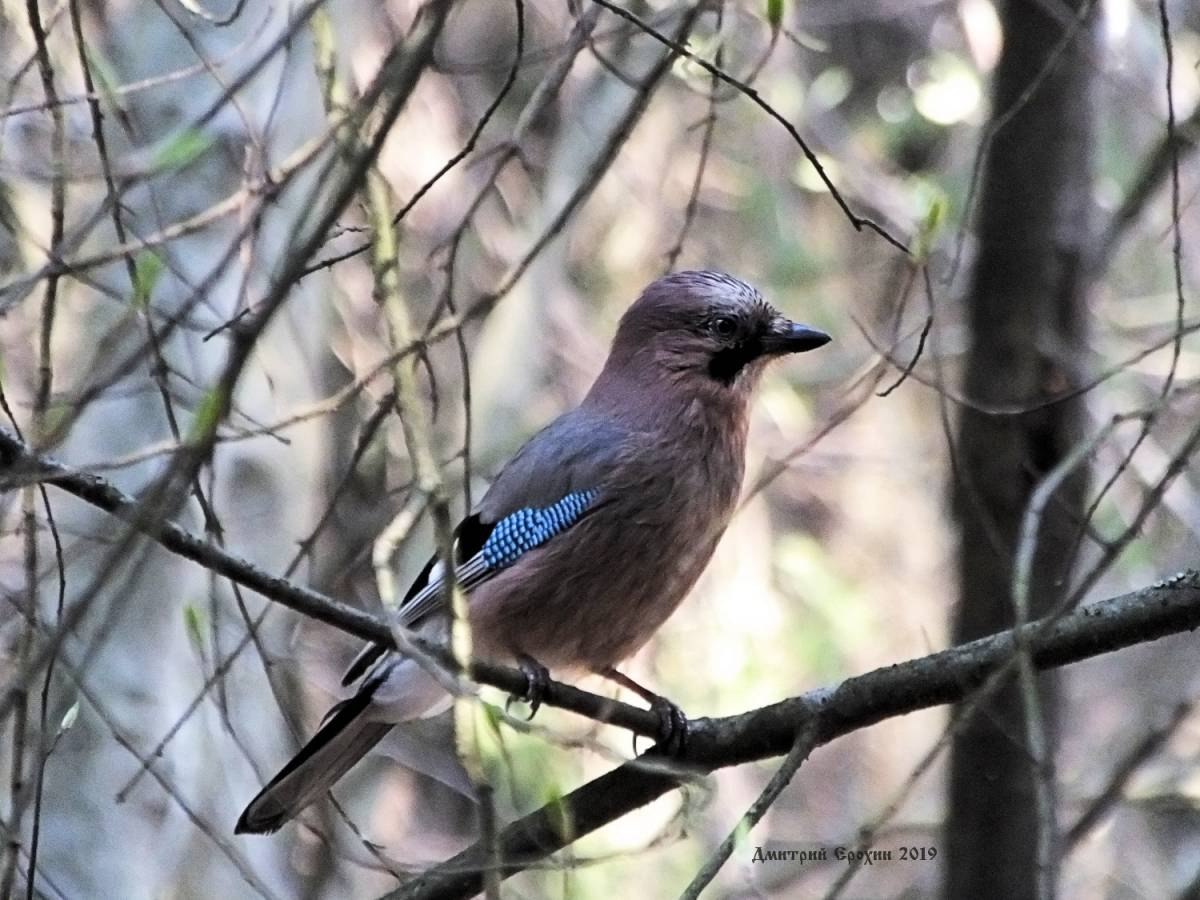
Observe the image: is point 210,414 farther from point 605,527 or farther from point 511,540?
point 511,540

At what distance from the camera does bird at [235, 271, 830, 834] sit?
3.36 metres

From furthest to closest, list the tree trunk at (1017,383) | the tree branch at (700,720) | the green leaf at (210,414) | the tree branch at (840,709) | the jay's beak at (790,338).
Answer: the jay's beak at (790,338)
the tree trunk at (1017,383)
the tree branch at (840,709)
the tree branch at (700,720)
the green leaf at (210,414)

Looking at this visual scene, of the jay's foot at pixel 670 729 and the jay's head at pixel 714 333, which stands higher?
the jay's head at pixel 714 333

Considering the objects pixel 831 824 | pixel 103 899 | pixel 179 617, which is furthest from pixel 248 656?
pixel 831 824

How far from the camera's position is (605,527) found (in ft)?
11.1

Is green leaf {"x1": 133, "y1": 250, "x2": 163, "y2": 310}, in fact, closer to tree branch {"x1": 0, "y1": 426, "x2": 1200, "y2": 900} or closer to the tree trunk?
tree branch {"x1": 0, "y1": 426, "x2": 1200, "y2": 900}

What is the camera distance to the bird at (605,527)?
336 centimetres

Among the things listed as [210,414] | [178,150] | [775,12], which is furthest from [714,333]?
[210,414]

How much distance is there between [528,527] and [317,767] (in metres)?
0.67

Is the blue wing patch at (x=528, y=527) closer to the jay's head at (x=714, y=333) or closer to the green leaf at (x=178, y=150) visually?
the jay's head at (x=714, y=333)

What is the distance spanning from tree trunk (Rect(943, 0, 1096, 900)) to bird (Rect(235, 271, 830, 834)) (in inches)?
16.6

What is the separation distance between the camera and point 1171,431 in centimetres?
629

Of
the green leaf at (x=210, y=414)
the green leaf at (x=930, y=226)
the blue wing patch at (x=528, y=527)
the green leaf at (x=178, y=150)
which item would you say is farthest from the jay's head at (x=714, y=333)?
the green leaf at (x=210, y=414)

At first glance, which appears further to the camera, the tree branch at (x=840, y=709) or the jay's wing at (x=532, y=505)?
the jay's wing at (x=532, y=505)
